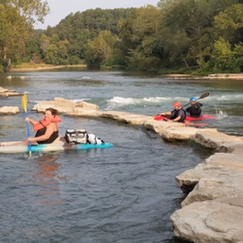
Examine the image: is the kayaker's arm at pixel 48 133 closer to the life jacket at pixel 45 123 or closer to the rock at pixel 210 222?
the life jacket at pixel 45 123

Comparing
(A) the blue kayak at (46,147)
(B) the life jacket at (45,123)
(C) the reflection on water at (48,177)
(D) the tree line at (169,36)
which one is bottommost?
(C) the reflection on water at (48,177)

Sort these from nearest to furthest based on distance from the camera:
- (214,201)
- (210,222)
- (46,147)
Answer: (210,222)
(214,201)
(46,147)

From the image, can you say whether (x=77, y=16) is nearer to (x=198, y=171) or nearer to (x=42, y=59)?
(x=42, y=59)

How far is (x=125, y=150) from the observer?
29.3 feet

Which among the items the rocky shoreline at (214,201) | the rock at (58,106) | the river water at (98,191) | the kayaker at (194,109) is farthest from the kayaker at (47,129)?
the rock at (58,106)

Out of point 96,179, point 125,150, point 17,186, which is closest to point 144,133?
point 125,150

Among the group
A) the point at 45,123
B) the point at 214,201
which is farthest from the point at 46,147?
the point at 214,201

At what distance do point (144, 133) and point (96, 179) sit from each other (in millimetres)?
4176

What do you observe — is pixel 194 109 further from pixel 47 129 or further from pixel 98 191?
pixel 98 191

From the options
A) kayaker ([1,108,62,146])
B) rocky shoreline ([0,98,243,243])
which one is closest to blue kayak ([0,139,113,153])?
kayaker ([1,108,62,146])

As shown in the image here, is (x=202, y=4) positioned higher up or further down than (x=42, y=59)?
higher up

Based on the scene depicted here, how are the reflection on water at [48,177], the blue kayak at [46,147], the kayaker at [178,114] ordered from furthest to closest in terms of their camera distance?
the kayaker at [178,114]
the blue kayak at [46,147]
the reflection on water at [48,177]

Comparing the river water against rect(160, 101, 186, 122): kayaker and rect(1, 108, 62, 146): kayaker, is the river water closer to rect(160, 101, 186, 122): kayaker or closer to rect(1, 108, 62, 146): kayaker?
rect(1, 108, 62, 146): kayaker

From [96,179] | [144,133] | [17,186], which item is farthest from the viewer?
[144,133]
